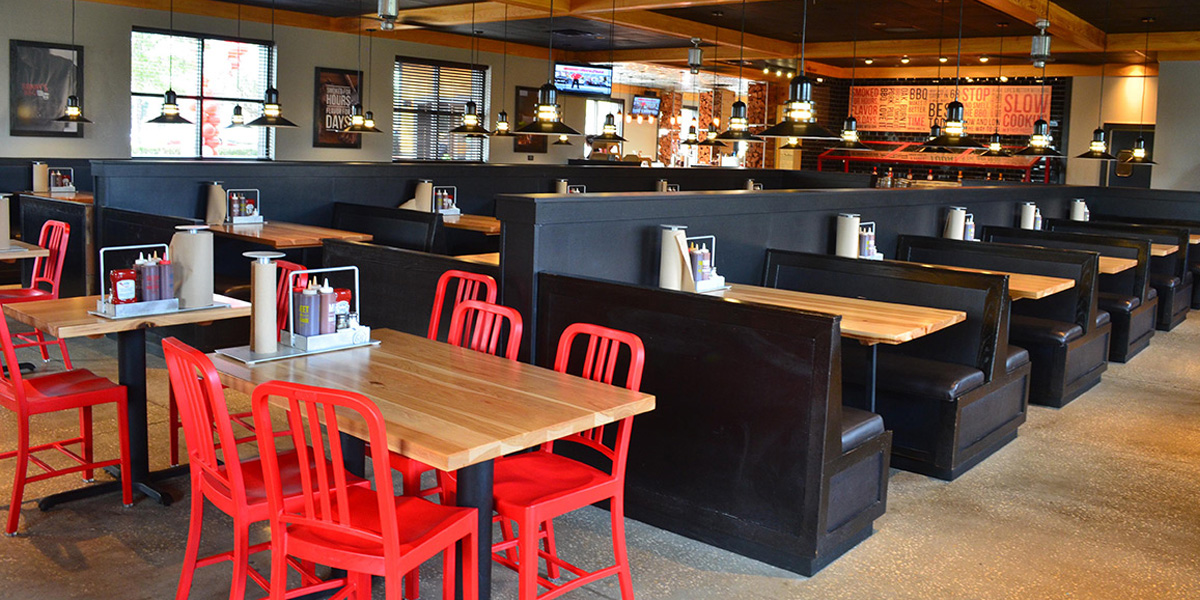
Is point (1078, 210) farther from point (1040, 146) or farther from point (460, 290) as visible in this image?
point (460, 290)

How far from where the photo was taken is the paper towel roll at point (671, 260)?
4.25m

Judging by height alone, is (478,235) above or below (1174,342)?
above

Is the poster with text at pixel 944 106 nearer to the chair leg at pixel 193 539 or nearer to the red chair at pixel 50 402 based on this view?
the red chair at pixel 50 402

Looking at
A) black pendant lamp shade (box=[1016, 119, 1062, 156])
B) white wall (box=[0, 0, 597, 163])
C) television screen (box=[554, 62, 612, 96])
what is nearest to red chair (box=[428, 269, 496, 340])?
black pendant lamp shade (box=[1016, 119, 1062, 156])

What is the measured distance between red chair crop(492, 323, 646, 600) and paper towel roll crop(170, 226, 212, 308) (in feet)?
4.86

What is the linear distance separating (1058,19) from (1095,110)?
17.4 feet

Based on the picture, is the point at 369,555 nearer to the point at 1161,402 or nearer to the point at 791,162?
the point at 1161,402

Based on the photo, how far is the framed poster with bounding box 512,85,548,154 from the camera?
1448 centimetres

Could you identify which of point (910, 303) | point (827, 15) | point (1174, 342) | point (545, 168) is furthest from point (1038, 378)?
point (827, 15)

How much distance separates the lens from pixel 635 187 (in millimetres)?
10234

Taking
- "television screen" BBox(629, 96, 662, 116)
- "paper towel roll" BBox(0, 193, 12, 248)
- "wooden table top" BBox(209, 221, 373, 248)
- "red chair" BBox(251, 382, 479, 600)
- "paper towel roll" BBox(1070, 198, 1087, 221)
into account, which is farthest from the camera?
"television screen" BBox(629, 96, 662, 116)

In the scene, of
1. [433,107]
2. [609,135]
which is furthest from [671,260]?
[433,107]

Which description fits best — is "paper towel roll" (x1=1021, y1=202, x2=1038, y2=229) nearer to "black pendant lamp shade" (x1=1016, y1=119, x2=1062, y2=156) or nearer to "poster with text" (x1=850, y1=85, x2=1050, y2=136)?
"black pendant lamp shade" (x1=1016, y1=119, x2=1062, y2=156)

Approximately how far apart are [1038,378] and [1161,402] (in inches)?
32.2
